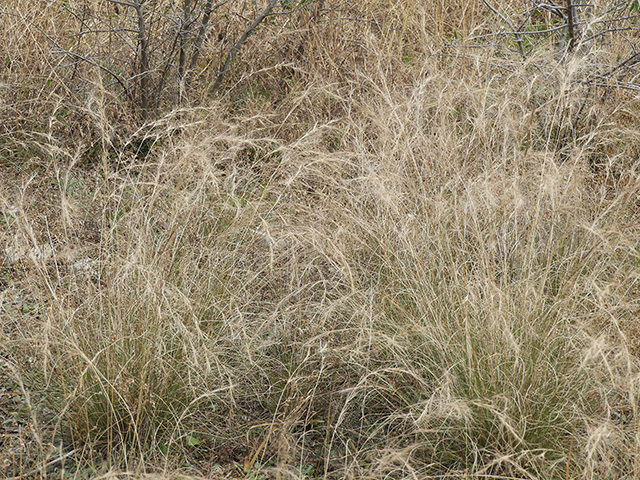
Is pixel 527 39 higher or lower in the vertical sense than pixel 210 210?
higher

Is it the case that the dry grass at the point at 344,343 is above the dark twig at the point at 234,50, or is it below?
below

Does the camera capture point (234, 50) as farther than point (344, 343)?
Yes

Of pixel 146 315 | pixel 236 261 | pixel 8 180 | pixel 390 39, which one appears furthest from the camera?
pixel 390 39

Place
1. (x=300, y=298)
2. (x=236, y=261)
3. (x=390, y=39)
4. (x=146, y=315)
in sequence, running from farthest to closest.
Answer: (x=390, y=39), (x=236, y=261), (x=300, y=298), (x=146, y=315)

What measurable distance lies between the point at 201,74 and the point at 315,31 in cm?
76

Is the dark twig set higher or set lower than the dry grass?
higher

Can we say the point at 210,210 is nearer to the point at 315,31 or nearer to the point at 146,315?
the point at 146,315

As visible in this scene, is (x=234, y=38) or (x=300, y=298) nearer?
(x=300, y=298)

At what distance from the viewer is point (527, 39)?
4215 millimetres

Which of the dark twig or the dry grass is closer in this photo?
the dry grass

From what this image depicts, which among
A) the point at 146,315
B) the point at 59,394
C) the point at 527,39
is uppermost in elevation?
the point at 527,39

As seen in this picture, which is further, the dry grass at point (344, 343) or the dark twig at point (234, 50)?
the dark twig at point (234, 50)

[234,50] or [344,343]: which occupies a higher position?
[234,50]

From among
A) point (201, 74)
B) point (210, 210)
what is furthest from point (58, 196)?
point (201, 74)
